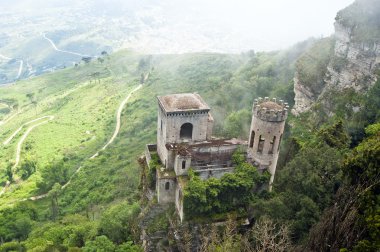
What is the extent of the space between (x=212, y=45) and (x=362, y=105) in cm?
15305

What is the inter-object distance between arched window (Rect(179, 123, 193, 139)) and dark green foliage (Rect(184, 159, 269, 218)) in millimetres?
5149

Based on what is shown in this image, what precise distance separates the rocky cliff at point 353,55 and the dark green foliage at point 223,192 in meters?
21.6

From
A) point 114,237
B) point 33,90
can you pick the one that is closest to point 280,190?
point 114,237

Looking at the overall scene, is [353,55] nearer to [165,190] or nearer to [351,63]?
[351,63]

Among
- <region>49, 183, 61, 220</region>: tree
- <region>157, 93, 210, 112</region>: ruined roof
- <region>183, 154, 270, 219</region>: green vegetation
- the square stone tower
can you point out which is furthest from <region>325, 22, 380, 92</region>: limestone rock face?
<region>49, 183, 61, 220</region>: tree

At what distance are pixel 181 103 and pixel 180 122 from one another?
1.86m

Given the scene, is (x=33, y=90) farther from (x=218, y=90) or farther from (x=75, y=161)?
(x=218, y=90)

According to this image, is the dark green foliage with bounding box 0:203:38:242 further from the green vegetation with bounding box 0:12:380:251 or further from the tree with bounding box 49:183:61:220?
the tree with bounding box 49:183:61:220

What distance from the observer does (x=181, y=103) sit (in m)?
35.9

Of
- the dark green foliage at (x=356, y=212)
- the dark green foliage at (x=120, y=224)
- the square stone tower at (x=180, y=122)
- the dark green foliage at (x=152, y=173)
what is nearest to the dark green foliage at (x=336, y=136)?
the dark green foliage at (x=356, y=212)

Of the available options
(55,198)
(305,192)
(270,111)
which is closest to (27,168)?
(55,198)

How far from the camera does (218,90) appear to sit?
257 feet

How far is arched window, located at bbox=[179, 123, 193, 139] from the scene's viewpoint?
37106 millimetres

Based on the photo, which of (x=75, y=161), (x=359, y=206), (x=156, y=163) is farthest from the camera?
(x=75, y=161)
